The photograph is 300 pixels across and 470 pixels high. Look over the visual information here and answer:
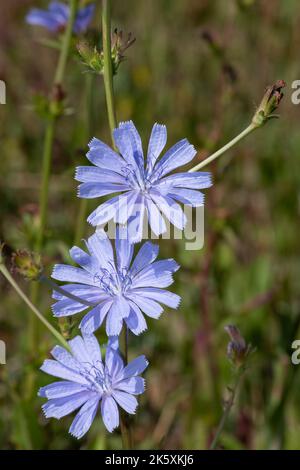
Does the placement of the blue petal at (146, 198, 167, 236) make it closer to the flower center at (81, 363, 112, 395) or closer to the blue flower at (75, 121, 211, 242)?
the blue flower at (75, 121, 211, 242)

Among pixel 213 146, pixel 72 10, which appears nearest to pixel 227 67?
pixel 213 146

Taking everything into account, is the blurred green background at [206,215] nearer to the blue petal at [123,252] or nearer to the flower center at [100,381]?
the flower center at [100,381]

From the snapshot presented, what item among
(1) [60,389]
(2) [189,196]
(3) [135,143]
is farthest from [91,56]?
(1) [60,389]

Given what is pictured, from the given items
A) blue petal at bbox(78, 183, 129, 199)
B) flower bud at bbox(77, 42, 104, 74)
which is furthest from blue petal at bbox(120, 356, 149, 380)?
flower bud at bbox(77, 42, 104, 74)

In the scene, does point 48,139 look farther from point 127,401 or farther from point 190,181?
point 127,401

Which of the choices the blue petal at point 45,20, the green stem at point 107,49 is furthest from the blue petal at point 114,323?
the blue petal at point 45,20
